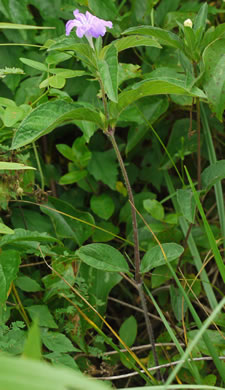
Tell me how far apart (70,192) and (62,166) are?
0.16 meters

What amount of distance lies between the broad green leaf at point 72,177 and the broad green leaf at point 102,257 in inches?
16.0

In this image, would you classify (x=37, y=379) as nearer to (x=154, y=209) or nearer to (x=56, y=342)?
(x=56, y=342)

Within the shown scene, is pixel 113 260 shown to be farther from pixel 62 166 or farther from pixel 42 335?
pixel 62 166

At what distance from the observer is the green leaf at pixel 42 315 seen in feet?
3.76

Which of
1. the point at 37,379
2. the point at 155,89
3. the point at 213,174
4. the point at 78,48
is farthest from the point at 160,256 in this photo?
the point at 37,379

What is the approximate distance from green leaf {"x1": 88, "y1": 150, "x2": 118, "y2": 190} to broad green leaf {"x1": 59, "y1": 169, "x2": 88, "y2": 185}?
0.04 meters

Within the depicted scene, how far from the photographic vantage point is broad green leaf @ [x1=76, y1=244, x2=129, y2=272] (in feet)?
3.44

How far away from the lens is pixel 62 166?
1.71m

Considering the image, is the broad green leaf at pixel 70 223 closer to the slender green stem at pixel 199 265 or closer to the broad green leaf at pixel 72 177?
the broad green leaf at pixel 72 177

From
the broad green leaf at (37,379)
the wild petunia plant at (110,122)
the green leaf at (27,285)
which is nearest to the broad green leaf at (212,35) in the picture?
the wild petunia plant at (110,122)

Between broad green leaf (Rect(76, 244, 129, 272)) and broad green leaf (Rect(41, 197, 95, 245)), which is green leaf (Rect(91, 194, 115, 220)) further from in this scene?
broad green leaf (Rect(76, 244, 129, 272))

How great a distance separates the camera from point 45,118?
91 centimetres

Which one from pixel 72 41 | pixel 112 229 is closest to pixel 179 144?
pixel 112 229

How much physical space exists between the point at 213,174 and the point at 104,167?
0.44 m
